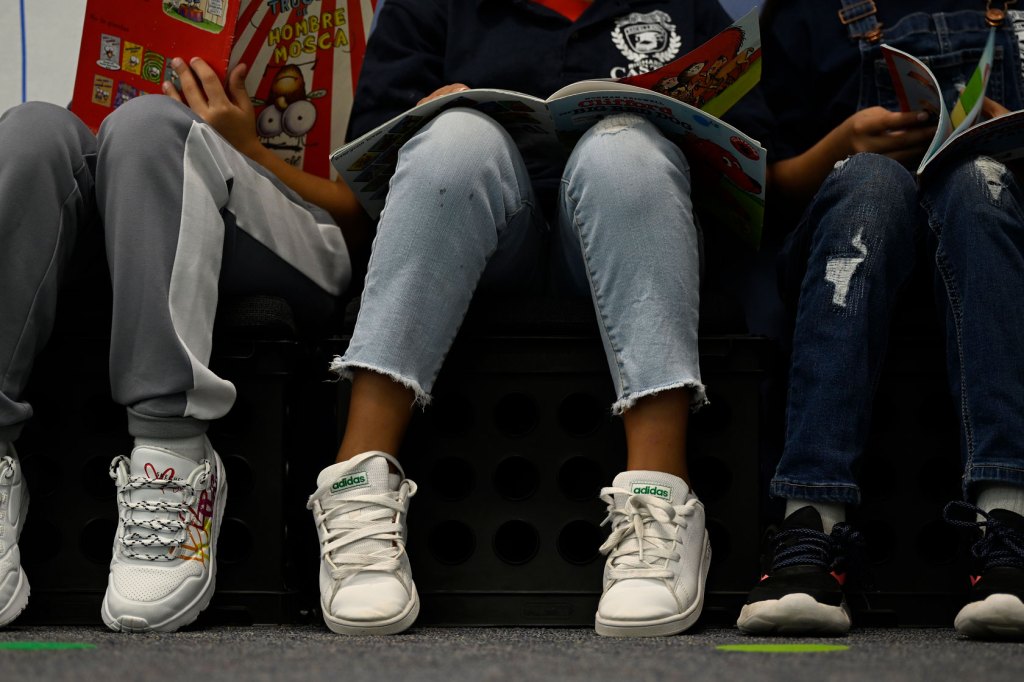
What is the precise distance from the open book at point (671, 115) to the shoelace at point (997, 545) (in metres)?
0.32

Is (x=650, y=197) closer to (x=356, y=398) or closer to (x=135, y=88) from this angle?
(x=356, y=398)

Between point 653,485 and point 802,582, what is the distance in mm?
127

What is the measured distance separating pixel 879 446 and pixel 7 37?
1.15m

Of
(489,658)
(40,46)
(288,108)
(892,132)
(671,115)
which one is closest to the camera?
(489,658)

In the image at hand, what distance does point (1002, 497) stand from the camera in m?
0.75

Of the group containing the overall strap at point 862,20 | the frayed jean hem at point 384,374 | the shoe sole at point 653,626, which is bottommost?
the shoe sole at point 653,626

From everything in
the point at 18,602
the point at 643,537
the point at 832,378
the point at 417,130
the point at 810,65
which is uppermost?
the point at 810,65

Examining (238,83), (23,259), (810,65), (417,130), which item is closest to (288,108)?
(238,83)

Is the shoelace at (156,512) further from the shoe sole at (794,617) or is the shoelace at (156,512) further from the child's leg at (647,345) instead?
the shoe sole at (794,617)

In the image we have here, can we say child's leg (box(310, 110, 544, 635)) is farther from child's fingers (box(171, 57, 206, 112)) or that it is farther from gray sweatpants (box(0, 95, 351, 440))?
child's fingers (box(171, 57, 206, 112))

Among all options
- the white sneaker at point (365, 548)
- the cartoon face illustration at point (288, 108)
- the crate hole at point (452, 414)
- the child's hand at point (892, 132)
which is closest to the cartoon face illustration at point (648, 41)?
the child's hand at point (892, 132)

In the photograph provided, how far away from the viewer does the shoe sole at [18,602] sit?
0.76m

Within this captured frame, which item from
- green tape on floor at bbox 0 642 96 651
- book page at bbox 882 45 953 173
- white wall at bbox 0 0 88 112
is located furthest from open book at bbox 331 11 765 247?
white wall at bbox 0 0 88 112

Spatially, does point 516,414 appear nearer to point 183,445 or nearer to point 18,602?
point 183,445
